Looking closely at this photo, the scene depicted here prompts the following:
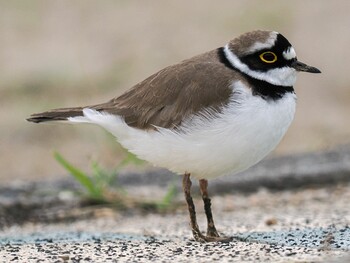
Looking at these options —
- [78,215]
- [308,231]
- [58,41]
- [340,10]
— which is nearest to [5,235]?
[78,215]

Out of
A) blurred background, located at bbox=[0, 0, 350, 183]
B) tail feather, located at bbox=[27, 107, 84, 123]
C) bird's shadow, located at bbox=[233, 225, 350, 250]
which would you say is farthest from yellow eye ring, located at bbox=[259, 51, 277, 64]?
blurred background, located at bbox=[0, 0, 350, 183]

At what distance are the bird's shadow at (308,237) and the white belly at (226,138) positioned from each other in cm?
40

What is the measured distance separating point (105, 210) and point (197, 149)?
1.88 metres

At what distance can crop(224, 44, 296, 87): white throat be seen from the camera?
16.1ft

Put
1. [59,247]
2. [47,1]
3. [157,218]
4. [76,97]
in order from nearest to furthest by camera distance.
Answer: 1. [59,247]
2. [157,218]
3. [76,97]
4. [47,1]

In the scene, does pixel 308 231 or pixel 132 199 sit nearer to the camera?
pixel 308 231

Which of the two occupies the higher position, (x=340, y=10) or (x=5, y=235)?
(x=340, y=10)

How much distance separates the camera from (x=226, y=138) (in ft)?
15.5

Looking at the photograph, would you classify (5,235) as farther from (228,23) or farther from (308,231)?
(228,23)

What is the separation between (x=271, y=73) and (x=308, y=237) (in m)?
0.91

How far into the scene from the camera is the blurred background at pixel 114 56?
945cm

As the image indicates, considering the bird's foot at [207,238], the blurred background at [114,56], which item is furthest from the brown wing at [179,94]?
the blurred background at [114,56]

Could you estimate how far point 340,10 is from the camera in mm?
13164

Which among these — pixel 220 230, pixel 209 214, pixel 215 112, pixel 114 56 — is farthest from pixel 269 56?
pixel 114 56
